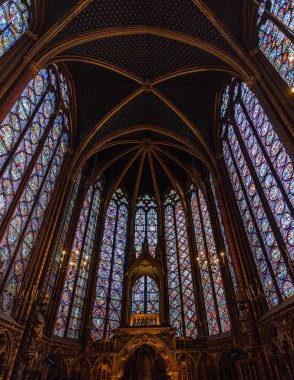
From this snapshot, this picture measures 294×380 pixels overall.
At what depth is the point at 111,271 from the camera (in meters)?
17.4

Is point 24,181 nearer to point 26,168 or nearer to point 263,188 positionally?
point 26,168

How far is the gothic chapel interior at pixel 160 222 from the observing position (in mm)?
9930

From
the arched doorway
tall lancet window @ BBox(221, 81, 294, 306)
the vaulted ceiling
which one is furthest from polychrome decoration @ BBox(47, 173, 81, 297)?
tall lancet window @ BBox(221, 81, 294, 306)

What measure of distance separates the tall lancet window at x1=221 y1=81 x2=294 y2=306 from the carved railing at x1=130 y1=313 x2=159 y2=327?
590 centimetres

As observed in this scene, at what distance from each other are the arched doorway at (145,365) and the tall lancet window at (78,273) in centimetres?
304

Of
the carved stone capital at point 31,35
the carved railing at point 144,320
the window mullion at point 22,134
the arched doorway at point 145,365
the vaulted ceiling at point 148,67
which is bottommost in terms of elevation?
the arched doorway at point 145,365

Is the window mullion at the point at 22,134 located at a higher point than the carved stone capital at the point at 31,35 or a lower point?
lower

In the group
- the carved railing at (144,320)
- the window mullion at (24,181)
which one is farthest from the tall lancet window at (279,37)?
the carved railing at (144,320)

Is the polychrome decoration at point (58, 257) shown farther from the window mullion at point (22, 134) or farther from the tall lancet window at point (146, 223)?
the tall lancet window at point (146, 223)

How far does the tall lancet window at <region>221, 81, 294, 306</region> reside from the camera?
972cm

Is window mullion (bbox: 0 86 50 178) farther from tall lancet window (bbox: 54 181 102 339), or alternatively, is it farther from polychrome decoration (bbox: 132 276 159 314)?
polychrome decoration (bbox: 132 276 159 314)

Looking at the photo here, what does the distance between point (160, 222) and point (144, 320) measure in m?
7.49

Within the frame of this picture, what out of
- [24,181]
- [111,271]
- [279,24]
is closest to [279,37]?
[279,24]

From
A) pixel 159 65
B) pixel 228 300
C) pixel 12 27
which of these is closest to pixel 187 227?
pixel 228 300
